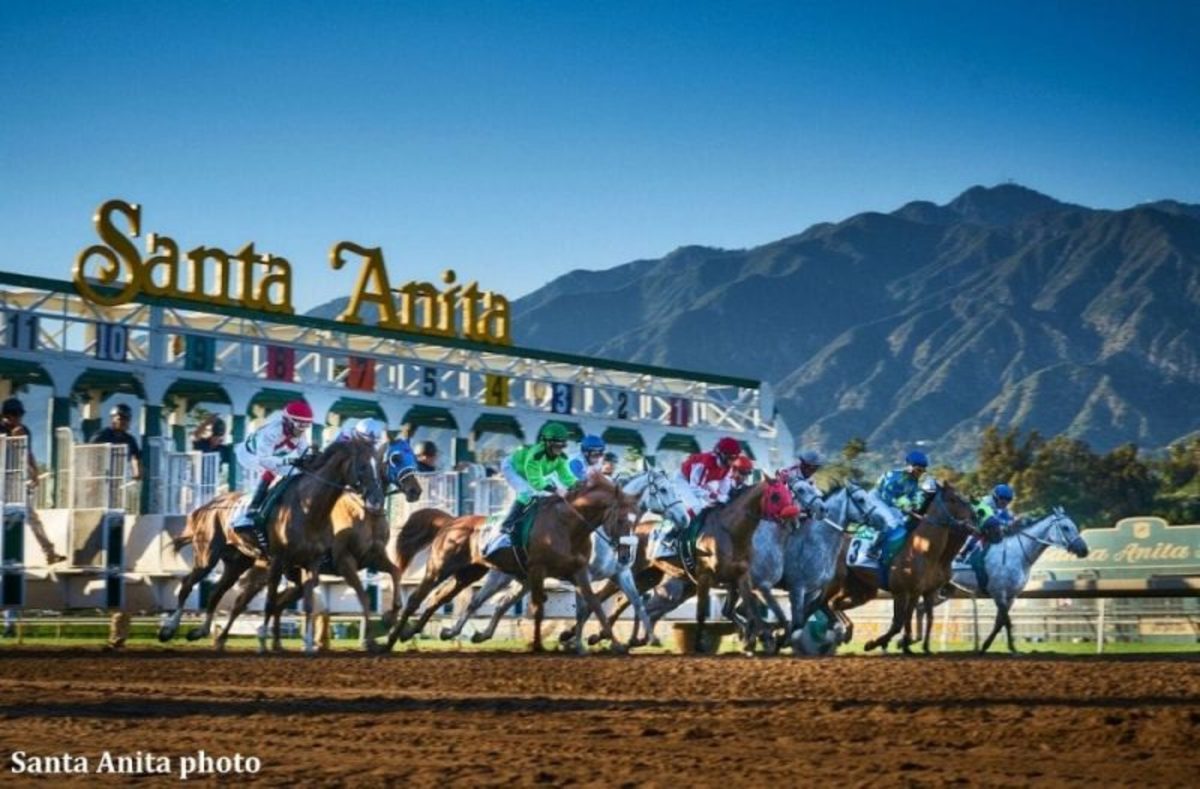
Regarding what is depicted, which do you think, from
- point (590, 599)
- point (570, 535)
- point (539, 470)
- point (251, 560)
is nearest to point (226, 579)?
point (251, 560)

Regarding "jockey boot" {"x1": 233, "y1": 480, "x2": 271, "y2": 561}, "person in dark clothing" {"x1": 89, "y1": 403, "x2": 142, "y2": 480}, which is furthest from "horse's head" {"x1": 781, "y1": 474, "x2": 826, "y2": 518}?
"person in dark clothing" {"x1": 89, "y1": 403, "x2": 142, "y2": 480}

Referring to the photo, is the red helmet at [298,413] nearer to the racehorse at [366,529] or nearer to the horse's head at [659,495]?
the racehorse at [366,529]

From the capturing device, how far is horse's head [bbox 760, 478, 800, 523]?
831 inches

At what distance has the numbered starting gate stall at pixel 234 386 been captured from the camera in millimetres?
25969

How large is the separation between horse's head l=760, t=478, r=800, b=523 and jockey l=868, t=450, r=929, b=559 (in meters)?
1.72

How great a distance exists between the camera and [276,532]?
21297 millimetres

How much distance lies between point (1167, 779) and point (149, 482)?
20.6 metres

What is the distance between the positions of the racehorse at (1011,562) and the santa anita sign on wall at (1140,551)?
10.9 ft

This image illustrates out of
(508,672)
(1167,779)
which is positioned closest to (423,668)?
(508,672)

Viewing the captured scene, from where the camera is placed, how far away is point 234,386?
3369 centimetres

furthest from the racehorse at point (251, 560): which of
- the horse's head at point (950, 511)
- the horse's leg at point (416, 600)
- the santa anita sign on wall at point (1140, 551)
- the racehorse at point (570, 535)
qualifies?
the santa anita sign on wall at point (1140, 551)

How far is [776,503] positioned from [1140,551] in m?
9.77

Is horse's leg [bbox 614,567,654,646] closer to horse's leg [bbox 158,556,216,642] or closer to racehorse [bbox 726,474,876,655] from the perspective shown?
racehorse [bbox 726,474,876,655]

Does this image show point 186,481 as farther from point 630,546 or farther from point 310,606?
point 630,546
